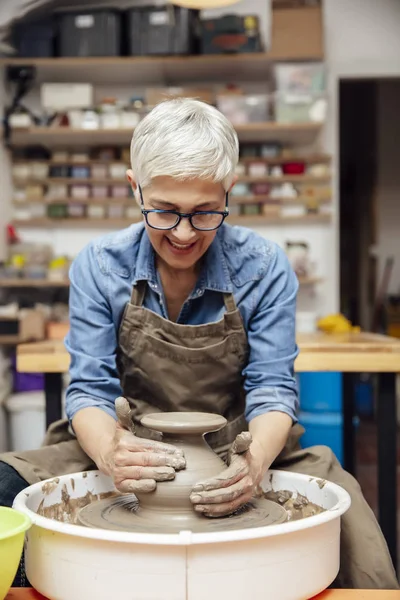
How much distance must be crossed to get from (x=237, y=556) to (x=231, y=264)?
0.87 m

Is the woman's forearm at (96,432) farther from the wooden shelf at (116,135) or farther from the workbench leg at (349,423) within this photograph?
the wooden shelf at (116,135)

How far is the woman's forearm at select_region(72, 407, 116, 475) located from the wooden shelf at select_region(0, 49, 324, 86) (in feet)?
11.8

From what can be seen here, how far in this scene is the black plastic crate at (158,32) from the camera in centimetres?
462

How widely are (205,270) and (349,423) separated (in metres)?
1.82

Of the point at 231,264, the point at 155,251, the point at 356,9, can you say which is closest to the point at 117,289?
the point at 155,251

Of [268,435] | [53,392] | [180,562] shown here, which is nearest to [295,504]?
[268,435]

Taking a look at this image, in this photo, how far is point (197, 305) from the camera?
1766 millimetres

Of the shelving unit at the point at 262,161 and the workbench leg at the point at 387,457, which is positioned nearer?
the workbench leg at the point at 387,457

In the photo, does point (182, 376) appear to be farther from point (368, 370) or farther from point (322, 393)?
point (322, 393)

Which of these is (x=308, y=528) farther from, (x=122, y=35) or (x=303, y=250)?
(x=122, y=35)

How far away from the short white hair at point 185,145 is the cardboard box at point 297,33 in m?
3.48

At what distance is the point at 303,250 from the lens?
4855mm

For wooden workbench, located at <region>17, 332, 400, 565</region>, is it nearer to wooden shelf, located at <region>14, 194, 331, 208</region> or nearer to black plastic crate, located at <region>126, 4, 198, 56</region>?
wooden shelf, located at <region>14, 194, 331, 208</region>

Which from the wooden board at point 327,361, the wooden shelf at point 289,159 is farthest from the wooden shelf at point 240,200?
the wooden board at point 327,361
